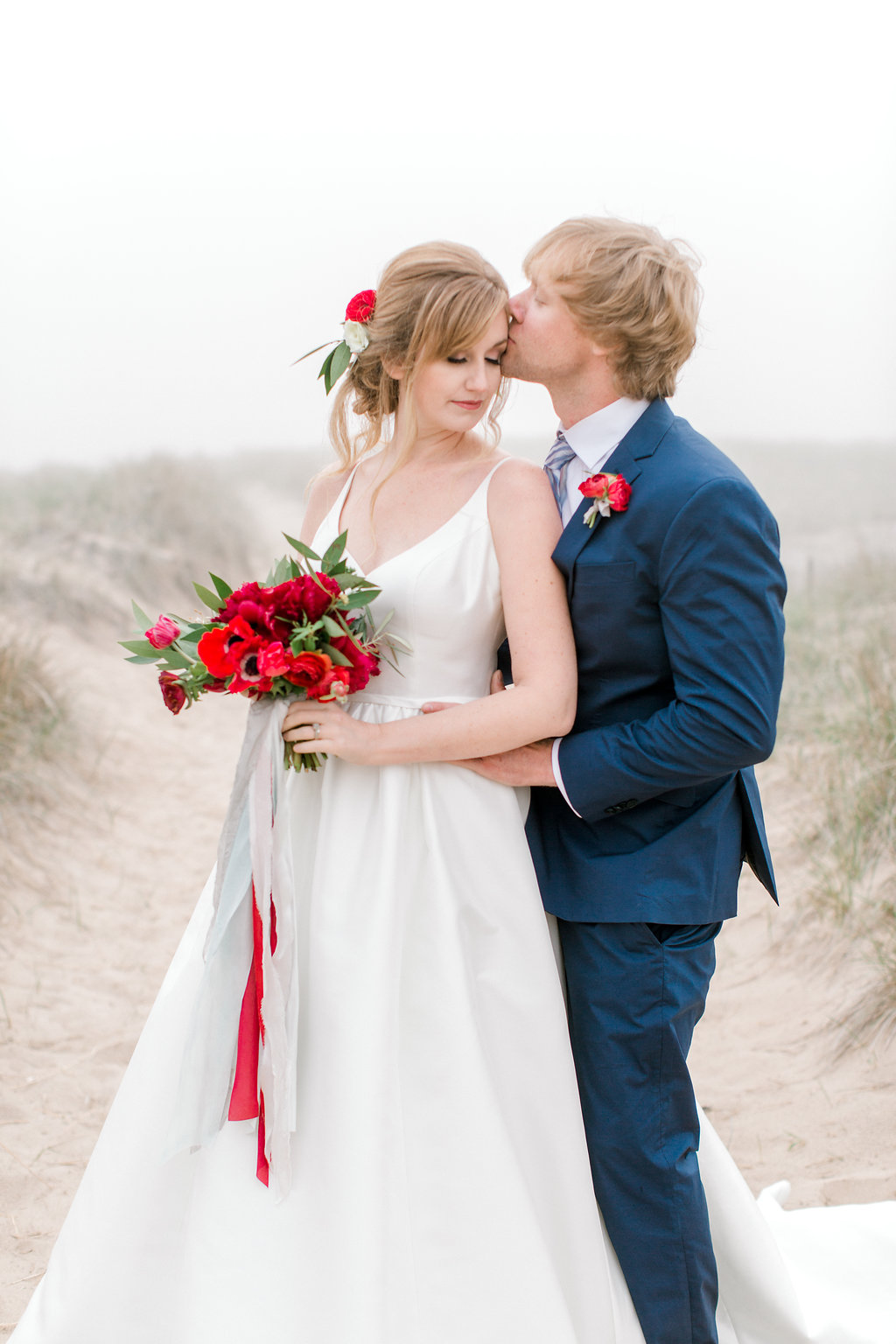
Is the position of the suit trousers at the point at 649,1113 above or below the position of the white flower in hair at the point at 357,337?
Answer: below

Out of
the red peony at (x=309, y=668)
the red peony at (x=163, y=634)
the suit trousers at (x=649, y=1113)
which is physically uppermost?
the red peony at (x=163, y=634)

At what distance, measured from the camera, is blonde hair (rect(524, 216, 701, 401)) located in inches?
78.0

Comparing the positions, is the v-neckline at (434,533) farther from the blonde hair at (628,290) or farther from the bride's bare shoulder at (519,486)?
the blonde hair at (628,290)

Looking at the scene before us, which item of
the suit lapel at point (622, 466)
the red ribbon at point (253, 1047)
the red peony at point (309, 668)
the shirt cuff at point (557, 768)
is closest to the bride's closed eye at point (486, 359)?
the suit lapel at point (622, 466)

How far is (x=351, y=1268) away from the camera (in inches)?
72.9

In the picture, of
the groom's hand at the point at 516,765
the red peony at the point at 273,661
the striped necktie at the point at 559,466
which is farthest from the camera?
the striped necktie at the point at 559,466

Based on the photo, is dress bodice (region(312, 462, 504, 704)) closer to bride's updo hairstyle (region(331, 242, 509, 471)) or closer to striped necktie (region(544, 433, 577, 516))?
striped necktie (region(544, 433, 577, 516))

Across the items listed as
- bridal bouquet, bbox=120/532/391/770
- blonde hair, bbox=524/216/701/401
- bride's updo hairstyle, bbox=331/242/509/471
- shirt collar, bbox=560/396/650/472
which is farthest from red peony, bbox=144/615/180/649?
blonde hair, bbox=524/216/701/401

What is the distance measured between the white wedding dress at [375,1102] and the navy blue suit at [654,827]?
98 mm

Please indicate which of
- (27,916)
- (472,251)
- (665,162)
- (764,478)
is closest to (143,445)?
(27,916)

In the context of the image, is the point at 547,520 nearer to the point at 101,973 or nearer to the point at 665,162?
the point at 101,973

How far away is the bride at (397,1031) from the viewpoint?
1870 mm

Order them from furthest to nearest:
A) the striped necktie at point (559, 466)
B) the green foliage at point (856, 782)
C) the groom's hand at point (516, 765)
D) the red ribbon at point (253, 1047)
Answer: the green foliage at point (856, 782), the striped necktie at point (559, 466), the groom's hand at point (516, 765), the red ribbon at point (253, 1047)

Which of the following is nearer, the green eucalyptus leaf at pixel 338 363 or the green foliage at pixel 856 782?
the green eucalyptus leaf at pixel 338 363
